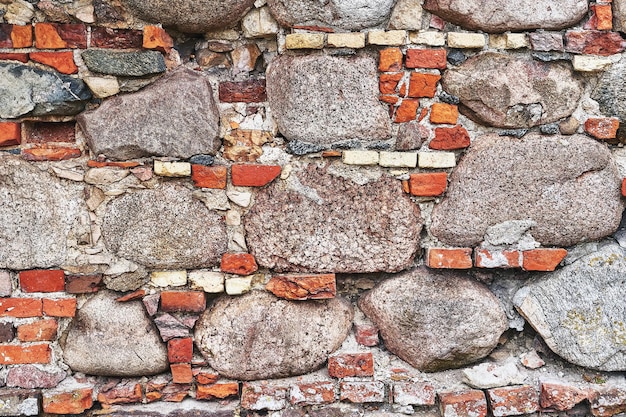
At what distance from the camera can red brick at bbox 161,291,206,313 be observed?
176 cm

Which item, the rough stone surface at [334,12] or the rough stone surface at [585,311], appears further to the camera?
the rough stone surface at [585,311]

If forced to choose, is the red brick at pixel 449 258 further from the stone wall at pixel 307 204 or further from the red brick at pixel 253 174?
the red brick at pixel 253 174

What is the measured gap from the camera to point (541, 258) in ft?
5.92

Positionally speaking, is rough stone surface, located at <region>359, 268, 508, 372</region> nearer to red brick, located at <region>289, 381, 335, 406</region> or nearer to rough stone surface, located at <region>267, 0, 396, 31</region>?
red brick, located at <region>289, 381, 335, 406</region>

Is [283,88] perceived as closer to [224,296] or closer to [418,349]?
[224,296]

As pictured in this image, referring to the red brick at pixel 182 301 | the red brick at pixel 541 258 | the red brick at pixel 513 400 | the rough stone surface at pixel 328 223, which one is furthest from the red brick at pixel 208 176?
the red brick at pixel 513 400

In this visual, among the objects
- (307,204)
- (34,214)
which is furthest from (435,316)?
(34,214)

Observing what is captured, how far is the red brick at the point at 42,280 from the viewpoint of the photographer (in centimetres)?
174

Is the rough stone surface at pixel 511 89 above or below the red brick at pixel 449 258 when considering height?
above

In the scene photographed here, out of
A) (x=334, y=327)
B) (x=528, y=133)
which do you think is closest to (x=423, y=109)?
(x=528, y=133)

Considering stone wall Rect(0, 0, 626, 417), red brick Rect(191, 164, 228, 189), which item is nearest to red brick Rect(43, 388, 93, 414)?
stone wall Rect(0, 0, 626, 417)

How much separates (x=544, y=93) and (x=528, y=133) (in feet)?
0.44

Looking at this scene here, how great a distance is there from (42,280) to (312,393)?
3.07 ft

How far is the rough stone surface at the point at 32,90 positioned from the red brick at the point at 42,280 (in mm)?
489
